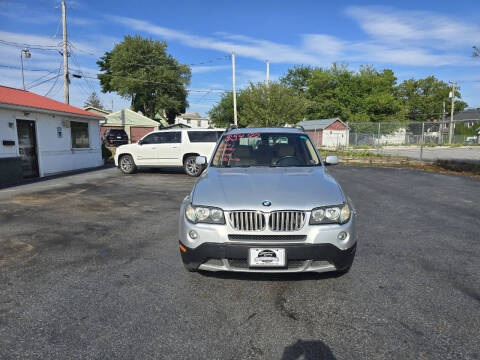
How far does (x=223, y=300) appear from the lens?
3.07 metres

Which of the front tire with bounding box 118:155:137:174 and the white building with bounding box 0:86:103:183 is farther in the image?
the front tire with bounding box 118:155:137:174

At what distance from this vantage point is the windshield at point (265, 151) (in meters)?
4.36

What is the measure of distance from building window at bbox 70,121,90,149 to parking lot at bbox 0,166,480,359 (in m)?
10.9

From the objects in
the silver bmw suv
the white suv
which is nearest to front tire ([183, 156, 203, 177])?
the white suv

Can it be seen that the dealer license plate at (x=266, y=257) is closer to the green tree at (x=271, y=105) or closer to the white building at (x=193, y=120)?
the green tree at (x=271, y=105)

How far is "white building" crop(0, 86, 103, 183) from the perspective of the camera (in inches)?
449

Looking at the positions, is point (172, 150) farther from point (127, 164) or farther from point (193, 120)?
point (193, 120)

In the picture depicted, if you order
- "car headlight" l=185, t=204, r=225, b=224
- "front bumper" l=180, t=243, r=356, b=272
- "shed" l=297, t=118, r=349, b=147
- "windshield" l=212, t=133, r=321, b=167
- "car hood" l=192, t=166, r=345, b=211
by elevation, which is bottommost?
"front bumper" l=180, t=243, r=356, b=272

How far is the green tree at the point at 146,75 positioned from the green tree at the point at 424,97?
186 ft

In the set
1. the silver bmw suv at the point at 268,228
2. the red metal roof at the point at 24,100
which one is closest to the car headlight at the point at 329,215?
the silver bmw suv at the point at 268,228

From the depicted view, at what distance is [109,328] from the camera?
8.61 feet

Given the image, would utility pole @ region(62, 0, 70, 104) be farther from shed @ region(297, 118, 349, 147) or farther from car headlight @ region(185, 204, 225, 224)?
shed @ region(297, 118, 349, 147)

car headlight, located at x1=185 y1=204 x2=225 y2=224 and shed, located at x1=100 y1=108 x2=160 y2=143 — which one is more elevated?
shed, located at x1=100 y1=108 x2=160 y2=143

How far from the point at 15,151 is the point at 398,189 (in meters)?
13.4
